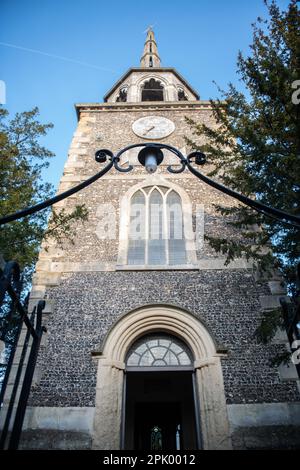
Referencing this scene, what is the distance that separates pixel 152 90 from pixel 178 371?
14.7 meters

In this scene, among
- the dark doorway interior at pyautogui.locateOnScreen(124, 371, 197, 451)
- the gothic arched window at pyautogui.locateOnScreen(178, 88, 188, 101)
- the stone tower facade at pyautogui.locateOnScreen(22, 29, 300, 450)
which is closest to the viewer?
the stone tower facade at pyautogui.locateOnScreen(22, 29, 300, 450)

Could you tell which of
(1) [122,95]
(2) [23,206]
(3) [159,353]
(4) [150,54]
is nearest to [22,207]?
(2) [23,206]

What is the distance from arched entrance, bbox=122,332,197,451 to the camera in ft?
24.9

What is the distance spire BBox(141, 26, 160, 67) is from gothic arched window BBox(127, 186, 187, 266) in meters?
15.6

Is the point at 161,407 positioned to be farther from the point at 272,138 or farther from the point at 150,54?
the point at 150,54

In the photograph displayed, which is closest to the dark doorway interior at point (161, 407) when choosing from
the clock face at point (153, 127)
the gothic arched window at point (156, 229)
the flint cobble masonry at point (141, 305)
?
the flint cobble masonry at point (141, 305)

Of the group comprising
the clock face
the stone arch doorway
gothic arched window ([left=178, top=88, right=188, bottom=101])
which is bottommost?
the stone arch doorway

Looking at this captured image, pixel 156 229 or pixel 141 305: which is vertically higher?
pixel 156 229

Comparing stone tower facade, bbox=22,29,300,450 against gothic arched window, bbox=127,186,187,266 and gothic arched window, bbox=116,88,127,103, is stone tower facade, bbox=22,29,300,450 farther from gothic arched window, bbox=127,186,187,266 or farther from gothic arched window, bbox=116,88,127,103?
gothic arched window, bbox=116,88,127,103

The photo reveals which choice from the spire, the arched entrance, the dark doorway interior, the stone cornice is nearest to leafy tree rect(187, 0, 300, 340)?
the arched entrance

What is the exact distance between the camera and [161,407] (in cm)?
1178

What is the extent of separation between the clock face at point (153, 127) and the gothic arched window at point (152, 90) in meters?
4.74

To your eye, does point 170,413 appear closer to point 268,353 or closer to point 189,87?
point 268,353
